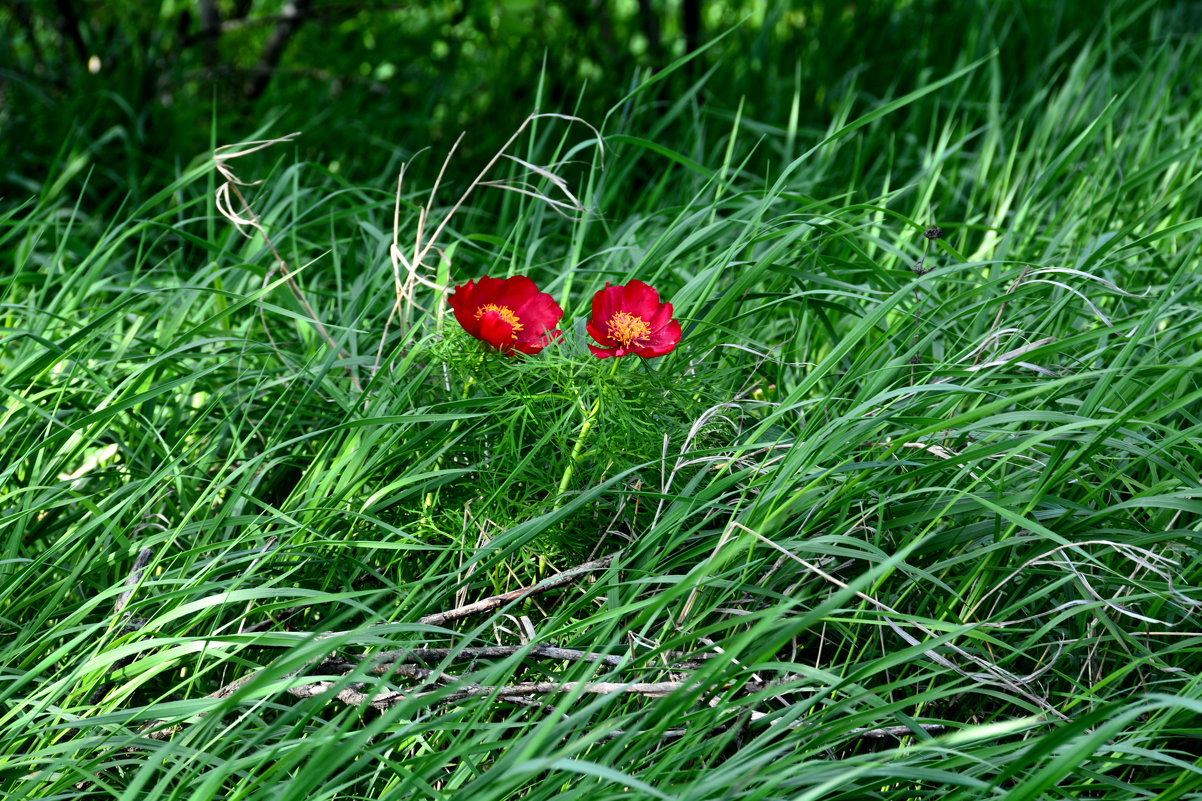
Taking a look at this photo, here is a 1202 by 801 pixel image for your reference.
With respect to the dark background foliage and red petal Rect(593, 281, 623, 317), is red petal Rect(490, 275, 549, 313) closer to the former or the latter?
red petal Rect(593, 281, 623, 317)

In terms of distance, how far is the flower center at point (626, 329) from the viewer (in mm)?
1296

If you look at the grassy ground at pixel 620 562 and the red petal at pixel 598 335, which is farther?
the red petal at pixel 598 335

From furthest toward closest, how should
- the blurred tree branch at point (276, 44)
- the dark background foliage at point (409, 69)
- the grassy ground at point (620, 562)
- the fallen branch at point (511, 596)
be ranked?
the blurred tree branch at point (276, 44), the dark background foliage at point (409, 69), the fallen branch at point (511, 596), the grassy ground at point (620, 562)

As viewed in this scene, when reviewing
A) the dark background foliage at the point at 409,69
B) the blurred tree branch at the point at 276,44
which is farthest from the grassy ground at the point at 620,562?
the blurred tree branch at the point at 276,44

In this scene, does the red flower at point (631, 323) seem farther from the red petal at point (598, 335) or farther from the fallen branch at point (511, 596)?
the fallen branch at point (511, 596)

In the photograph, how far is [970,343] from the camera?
1.62 meters

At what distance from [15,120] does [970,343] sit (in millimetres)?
2706

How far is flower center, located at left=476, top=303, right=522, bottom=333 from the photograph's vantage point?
1.35 metres

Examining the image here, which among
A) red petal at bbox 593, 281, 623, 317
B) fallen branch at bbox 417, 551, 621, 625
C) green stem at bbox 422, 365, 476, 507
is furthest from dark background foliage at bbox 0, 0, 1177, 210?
fallen branch at bbox 417, 551, 621, 625

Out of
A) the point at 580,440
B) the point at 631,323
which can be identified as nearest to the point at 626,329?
the point at 631,323

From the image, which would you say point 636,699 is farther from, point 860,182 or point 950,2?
point 950,2

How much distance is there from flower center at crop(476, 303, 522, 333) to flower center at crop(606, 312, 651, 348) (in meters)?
0.13

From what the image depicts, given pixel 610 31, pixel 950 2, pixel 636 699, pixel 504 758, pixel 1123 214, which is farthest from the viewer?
pixel 950 2

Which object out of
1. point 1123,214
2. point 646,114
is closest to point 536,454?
point 1123,214
